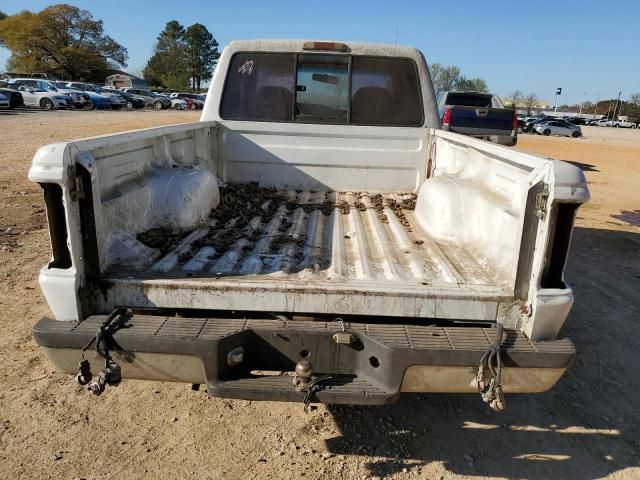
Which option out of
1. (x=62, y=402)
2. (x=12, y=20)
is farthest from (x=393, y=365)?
(x=12, y=20)

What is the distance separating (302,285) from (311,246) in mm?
807

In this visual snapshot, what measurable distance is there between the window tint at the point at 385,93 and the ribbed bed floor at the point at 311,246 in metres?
0.76

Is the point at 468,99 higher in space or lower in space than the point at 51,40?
lower

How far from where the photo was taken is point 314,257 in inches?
116

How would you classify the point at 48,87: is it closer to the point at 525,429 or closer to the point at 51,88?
the point at 51,88

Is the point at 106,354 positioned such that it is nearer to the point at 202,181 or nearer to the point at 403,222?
the point at 202,181

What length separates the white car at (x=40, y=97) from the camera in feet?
106

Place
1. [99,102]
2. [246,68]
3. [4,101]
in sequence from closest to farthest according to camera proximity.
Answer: [246,68] < [4,101] < [99,102]

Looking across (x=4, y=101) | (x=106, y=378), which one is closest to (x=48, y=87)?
(x=4, y=101)

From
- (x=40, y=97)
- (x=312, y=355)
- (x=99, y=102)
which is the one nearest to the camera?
(x=312, y=355)

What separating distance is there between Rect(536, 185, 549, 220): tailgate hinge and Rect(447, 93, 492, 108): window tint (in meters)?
13.8

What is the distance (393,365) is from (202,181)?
6.52 ft

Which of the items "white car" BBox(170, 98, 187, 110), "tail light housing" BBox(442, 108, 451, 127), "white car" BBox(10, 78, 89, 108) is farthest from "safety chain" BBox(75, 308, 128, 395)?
"white car" BBox(170, 98, 187, 110)

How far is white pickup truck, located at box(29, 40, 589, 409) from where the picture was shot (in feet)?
7.21
